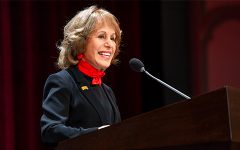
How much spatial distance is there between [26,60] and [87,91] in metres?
1.31

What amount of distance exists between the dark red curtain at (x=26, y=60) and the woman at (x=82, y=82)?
1.10 meters

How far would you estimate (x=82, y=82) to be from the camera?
5.32ft

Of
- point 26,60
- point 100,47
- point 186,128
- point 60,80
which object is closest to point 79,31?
point 100,47

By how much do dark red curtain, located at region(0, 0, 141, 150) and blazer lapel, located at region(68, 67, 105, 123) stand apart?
1179mm

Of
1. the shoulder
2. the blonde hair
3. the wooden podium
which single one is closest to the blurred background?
the blonde hair

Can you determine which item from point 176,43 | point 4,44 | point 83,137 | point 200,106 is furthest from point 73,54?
point 176,43

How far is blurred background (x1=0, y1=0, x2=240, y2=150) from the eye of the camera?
9.27 ft

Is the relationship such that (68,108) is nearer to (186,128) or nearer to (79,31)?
(79,31)

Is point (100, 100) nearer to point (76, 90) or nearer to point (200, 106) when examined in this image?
point (76, 90)

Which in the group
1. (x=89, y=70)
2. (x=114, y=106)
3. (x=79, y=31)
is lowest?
(x=114, y=106)

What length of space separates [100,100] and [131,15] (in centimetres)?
175

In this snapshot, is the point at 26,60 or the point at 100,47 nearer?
the point at 100,47

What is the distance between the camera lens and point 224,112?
3.46ft

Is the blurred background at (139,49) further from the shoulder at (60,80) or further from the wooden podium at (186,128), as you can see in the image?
the wooden podium at (186,128)
